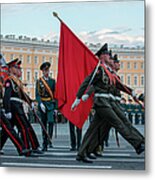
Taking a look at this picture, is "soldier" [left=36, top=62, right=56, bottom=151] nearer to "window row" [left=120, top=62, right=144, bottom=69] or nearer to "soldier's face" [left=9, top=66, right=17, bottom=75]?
"soldier's face" [left=9, top=66, right=17, bottom=75]

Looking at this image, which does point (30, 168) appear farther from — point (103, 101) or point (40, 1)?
point (40, 1)

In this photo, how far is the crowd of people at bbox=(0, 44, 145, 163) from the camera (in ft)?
9.68

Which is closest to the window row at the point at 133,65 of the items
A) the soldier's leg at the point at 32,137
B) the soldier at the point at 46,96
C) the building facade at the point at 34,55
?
the building facade at the point at 34,55

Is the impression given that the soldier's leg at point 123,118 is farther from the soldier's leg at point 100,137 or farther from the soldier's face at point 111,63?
the soldier's face at point 111,63

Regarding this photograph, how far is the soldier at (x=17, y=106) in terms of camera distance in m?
3.07

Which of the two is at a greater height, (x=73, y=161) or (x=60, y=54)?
(x=60, y=54)

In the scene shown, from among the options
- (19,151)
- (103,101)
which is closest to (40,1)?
(103,101)

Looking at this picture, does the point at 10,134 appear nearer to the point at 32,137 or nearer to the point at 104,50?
the point at 32,137

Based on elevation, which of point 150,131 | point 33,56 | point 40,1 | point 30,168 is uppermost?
point 40,1

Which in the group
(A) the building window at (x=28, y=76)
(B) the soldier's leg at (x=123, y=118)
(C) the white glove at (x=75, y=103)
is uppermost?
(A) the building window at (x=28, y=76)

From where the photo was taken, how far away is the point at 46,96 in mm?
3047

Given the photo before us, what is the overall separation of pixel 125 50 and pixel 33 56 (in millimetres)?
530

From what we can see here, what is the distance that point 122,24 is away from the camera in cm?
293

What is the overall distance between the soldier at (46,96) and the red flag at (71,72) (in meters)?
0.05
